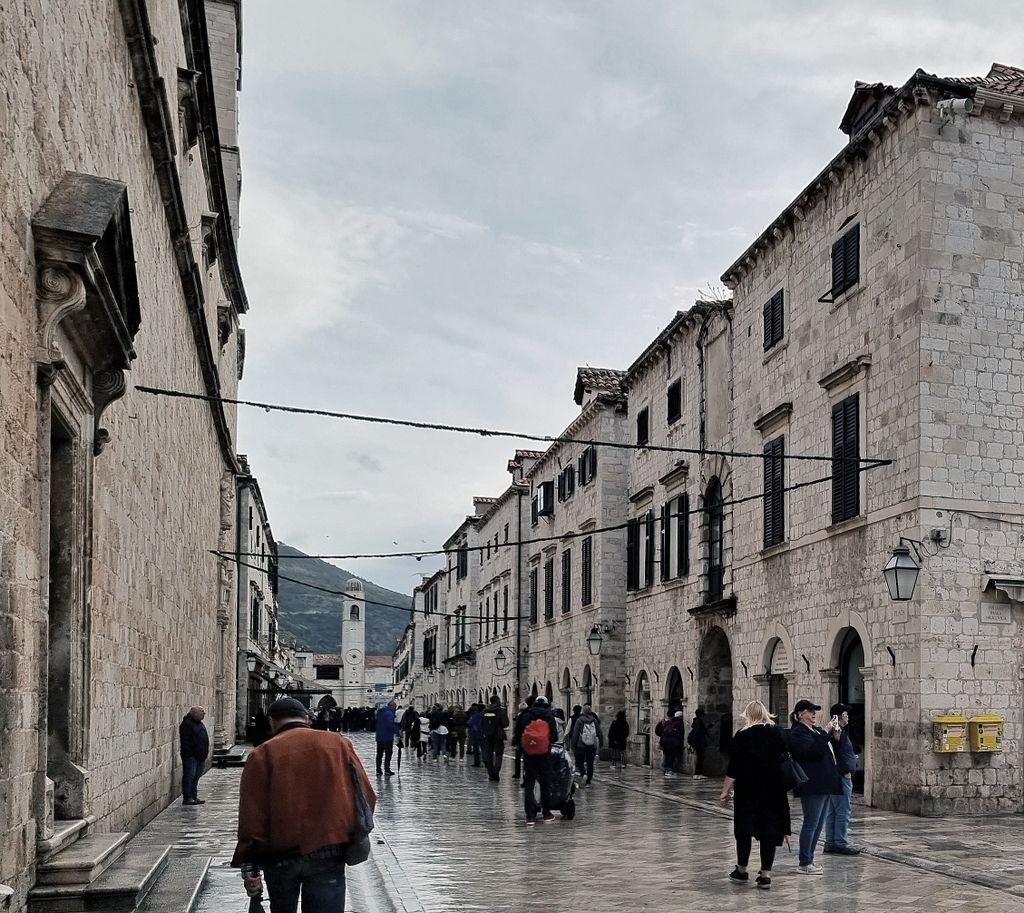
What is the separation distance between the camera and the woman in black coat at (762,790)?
11133 millimetres

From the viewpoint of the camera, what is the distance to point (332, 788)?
257 inches

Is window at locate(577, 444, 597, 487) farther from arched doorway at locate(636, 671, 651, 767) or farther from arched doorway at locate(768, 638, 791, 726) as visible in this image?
arched doorway at locate(768, 638, 791, 726)

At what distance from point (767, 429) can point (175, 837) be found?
43.6ft

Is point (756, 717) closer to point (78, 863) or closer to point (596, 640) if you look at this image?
point (78, 863)

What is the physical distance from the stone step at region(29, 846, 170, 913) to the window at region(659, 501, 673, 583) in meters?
21.0

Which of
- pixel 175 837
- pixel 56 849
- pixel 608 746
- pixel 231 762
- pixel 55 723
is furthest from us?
pixel 608 746

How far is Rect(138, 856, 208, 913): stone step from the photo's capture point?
8903 mm

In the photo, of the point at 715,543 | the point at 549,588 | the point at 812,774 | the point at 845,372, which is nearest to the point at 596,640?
the point at 715,543

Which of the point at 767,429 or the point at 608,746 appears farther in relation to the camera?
the point at 608,746

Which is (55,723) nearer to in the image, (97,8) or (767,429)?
(97,8)

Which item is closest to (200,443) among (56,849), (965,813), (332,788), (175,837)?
(175,837)

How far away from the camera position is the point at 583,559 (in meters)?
37.0

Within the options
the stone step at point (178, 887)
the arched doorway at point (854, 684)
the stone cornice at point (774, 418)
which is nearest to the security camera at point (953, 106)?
the stone cornice at point (774, 418)

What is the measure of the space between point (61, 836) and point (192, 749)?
1002cm
